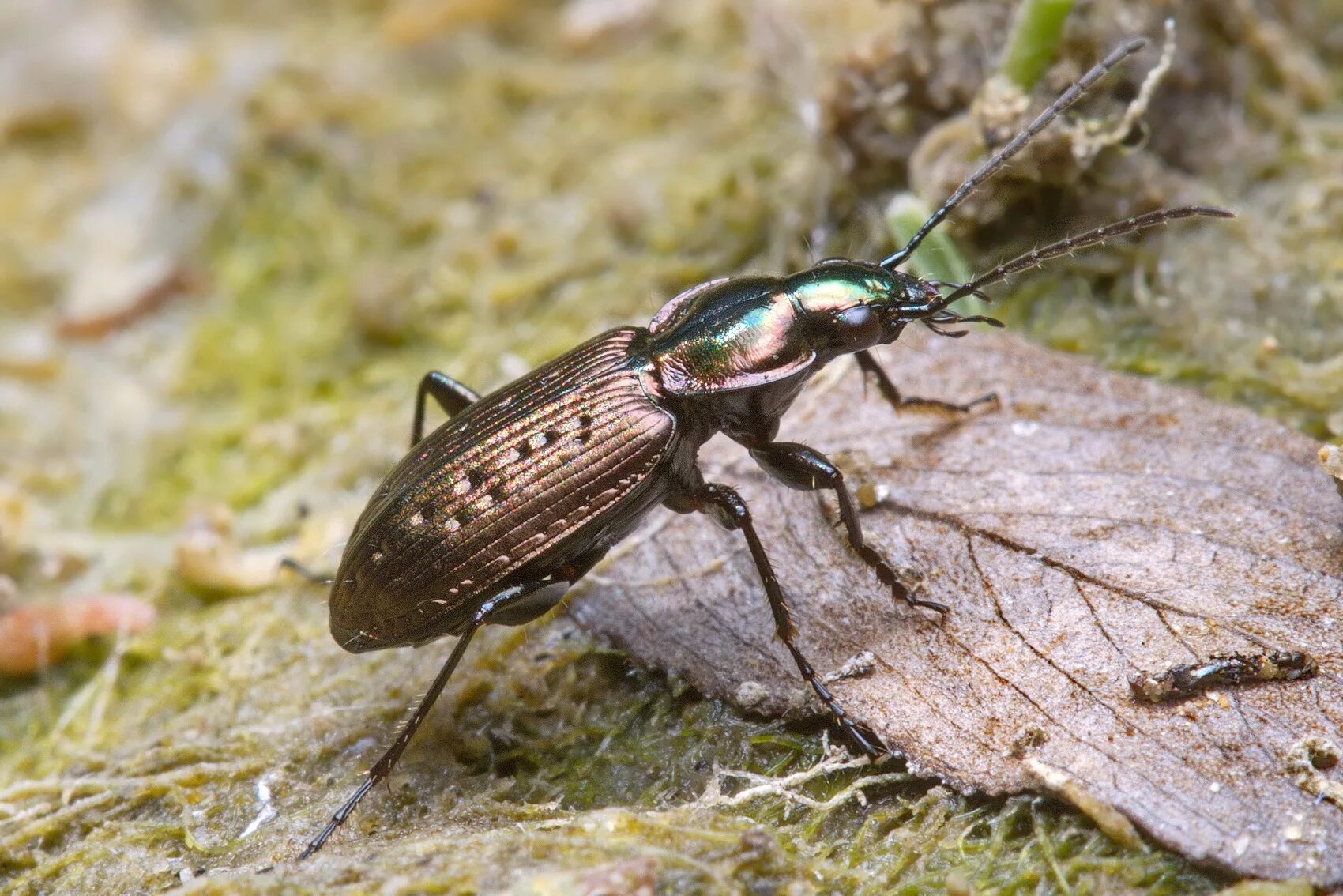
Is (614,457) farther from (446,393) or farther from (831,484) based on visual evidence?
(446,393)

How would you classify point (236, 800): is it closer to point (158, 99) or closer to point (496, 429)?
point (496, 429)

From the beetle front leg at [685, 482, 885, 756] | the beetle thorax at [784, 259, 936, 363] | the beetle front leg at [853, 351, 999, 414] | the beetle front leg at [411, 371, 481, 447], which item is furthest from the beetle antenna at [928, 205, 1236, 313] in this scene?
the beetle front leg at [411, 371, 481, 447]

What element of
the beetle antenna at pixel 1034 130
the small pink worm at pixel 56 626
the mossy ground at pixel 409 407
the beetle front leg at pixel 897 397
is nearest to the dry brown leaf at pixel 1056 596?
the beetle front leg at pixel 897 397

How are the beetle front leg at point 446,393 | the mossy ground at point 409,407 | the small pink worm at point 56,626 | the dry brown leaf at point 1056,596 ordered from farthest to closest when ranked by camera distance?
1. the small pink worm at point 56,626
2. the beetle front leg at point 446,393
3. the mossy ground at point 409,407
4. the dry brown leaf at point 1056,596

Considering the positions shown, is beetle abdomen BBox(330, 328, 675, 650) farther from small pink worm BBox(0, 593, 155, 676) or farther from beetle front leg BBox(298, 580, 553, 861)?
small pink worm BBox(0, 593, 155, 676)

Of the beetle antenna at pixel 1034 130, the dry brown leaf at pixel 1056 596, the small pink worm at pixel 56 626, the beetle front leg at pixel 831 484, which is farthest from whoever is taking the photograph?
the small pink worm at pixel 56 626

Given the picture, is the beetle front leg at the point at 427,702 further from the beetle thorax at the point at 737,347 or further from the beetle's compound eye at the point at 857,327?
the beetle's compound eye at the point at 857,327
